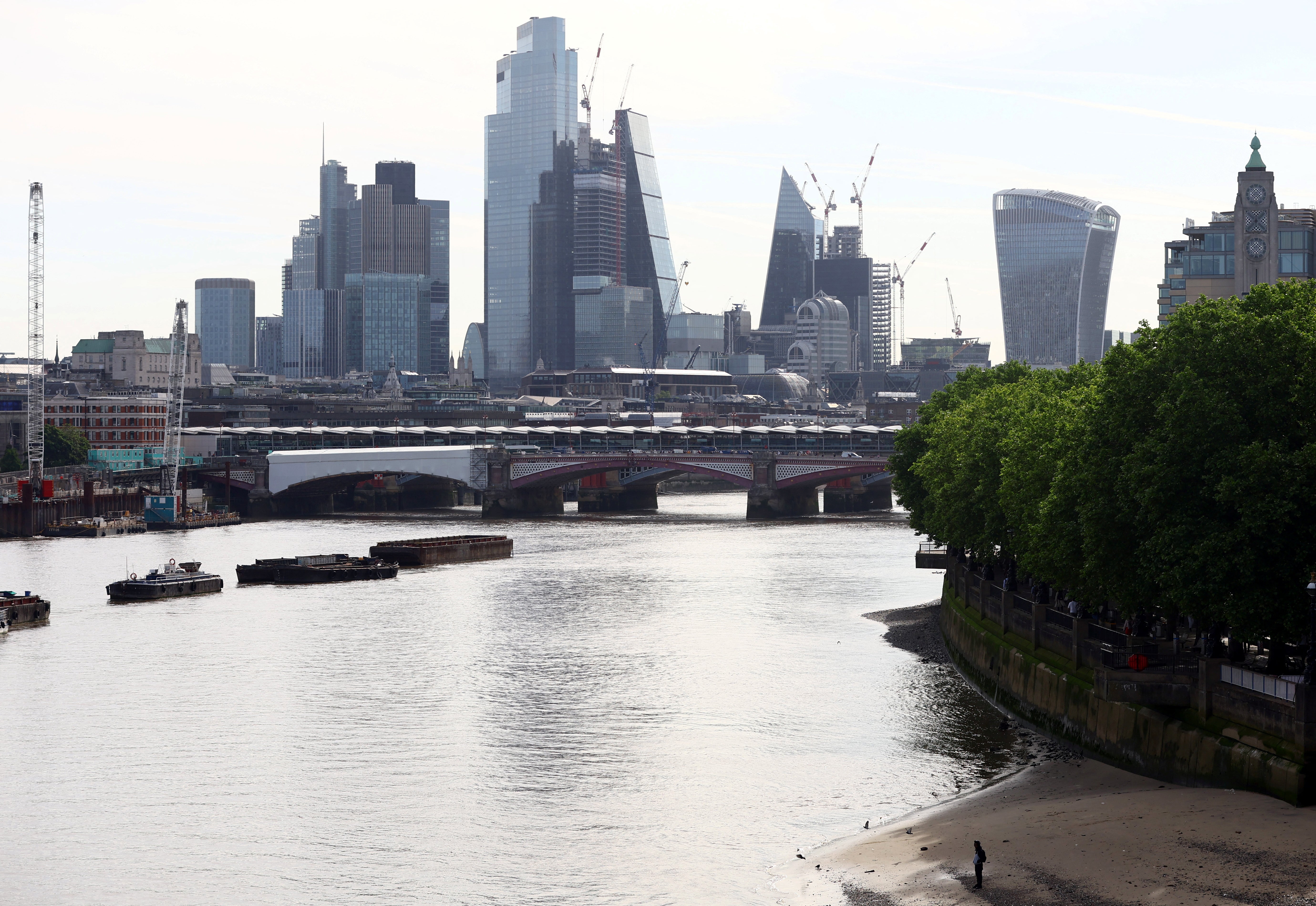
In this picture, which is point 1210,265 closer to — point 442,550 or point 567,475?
point 442,550

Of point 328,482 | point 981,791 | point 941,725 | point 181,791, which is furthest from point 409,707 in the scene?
point 328,482

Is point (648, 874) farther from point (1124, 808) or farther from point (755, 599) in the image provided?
point (755, 599)

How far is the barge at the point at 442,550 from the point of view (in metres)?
98.2

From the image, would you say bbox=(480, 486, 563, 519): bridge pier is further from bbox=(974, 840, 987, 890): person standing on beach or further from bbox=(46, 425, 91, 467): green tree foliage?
bbox=(974, 840, 987, 890): person standing on beach

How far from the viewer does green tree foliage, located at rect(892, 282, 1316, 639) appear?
35.8 metres

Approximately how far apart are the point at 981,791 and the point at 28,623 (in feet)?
147

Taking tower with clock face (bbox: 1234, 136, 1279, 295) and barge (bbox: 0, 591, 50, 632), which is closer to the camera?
barge (bbox: 0, 591, 50, 632)

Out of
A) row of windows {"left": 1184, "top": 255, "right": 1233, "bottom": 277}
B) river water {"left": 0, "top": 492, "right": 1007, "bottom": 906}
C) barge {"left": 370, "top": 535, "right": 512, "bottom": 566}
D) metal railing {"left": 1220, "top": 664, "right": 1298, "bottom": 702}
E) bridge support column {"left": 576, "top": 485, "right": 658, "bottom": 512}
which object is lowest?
river water {"left": 0, "top": 492, "right": 1007, "bottom": 906}

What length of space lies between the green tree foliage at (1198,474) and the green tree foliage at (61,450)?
5098 inches

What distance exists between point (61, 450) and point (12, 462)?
5.34 m

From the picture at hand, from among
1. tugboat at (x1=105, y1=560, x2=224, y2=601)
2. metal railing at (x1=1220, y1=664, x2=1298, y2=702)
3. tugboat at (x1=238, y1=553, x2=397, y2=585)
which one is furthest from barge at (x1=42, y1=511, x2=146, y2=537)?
metal railing at (x1=1220, y1=664, x2=1298, y2=702)

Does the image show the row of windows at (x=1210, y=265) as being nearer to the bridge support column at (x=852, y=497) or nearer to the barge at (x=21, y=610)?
the bridge support column at (x=852, y=497)

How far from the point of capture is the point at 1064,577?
149 ft

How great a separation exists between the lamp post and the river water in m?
9.57
